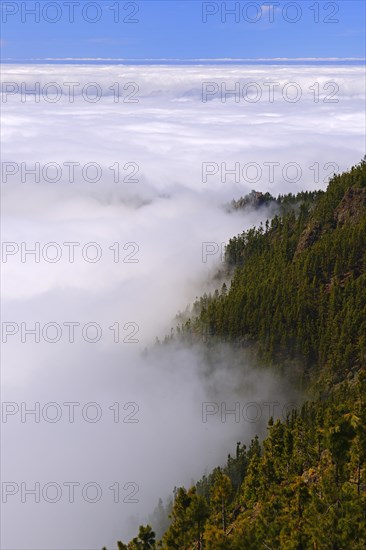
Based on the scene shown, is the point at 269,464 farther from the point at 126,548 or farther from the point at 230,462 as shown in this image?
the point at 230,462

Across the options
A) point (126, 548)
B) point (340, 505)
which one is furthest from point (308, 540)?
point (126, 548)

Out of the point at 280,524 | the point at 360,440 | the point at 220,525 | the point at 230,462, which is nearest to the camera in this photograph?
the point at 280,524

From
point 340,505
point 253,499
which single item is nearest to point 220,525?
point 253,499

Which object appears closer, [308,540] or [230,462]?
[308,540]

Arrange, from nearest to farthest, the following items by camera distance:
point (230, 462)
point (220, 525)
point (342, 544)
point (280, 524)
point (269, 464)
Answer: point (342, 544), point (280, 524), point (220, 525), point (269, 464), point (230, 462)

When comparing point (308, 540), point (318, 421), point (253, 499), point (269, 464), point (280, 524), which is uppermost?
point (308, 540)

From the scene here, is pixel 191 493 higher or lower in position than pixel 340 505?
lower

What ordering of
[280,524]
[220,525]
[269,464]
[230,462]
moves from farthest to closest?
[230,462] < [269,464] < [220,525] < [280,524]

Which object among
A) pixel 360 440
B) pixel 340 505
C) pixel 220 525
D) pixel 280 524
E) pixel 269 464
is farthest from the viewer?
pixel 269 464

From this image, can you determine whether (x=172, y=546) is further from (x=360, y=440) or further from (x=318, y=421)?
(x=318, y=421)
